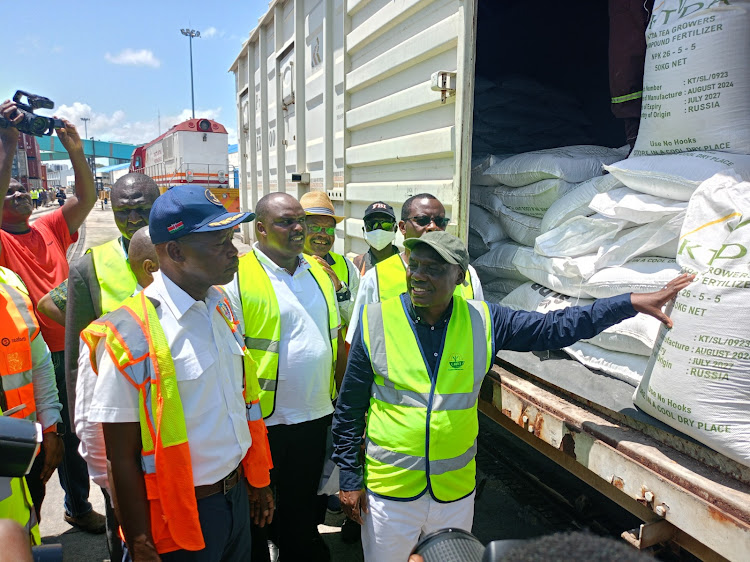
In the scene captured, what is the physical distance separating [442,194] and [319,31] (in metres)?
2.73

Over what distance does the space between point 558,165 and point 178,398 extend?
2.06 m

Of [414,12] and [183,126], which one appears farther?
[183,126]

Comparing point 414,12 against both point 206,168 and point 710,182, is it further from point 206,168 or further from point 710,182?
point 206,168

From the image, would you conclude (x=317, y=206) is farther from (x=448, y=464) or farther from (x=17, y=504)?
(x=17, y=504)

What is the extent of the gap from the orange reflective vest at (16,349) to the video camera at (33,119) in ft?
2.63

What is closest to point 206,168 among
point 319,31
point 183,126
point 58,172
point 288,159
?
point 183,126

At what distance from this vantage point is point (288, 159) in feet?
19.0

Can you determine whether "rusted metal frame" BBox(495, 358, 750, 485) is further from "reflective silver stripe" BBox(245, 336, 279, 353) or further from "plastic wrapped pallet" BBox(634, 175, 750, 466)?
"reflective silver stripe" BBox(245, 336, 279, 353)

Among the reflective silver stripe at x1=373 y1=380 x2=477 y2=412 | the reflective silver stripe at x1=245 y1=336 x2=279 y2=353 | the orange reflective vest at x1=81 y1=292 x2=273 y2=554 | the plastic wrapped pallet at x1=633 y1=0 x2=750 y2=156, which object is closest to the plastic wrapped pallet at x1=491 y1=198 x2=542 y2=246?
the plastic wrapped pallet at x1=633 y1=0 x2=750 y2=156

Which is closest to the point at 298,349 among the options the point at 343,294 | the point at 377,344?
the point at 377,344

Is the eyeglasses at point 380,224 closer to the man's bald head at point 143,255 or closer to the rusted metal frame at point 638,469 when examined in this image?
the rusted metal frame at point 638,469

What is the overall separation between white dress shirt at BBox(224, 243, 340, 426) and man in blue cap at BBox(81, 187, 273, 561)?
0.42 m

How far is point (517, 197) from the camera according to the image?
2.85 meters

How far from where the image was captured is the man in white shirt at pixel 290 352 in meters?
1.99
